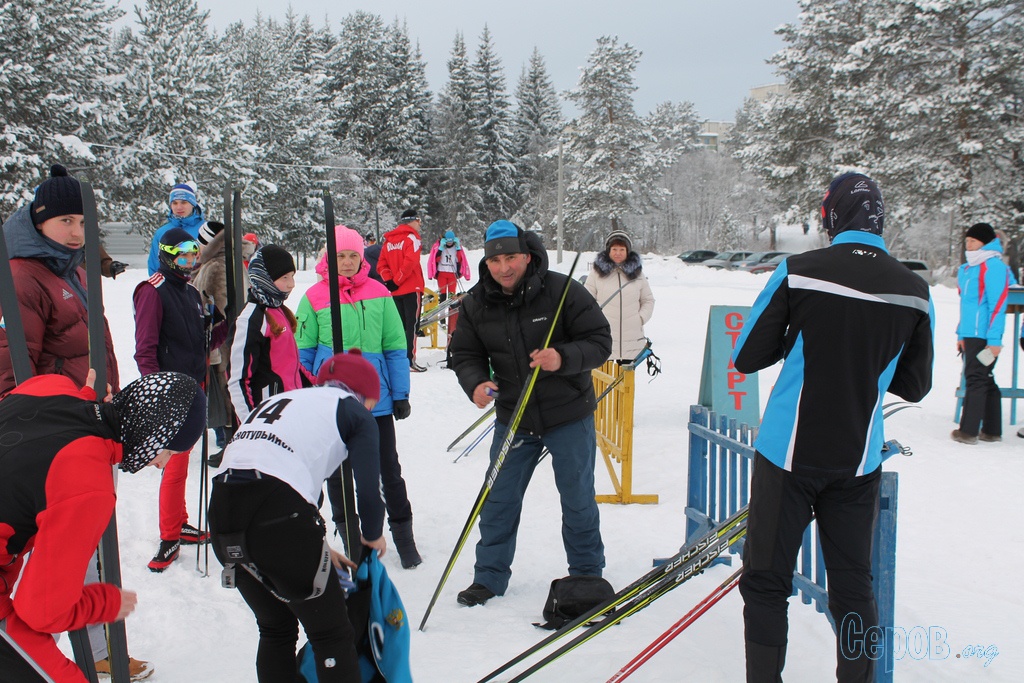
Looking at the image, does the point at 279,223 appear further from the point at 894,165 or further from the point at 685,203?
the point at 685,203

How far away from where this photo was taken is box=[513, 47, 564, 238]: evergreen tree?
5009 cm

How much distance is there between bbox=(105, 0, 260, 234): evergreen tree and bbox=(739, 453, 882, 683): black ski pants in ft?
101

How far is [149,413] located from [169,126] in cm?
3480

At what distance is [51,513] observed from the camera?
5.85 ft

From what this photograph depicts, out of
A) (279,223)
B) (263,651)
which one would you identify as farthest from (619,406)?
(279,223)

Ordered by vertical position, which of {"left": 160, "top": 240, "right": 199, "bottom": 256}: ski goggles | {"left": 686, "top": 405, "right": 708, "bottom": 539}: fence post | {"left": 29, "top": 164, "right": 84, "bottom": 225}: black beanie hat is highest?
{"left": 29, "top": 164, "right": 84, "bottom": 225}: black beanie hat

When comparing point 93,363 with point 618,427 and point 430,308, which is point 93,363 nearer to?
point 618,427

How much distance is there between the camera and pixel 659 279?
29.0m

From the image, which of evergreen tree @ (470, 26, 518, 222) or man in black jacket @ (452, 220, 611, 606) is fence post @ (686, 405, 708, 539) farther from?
evergreen tree @ (470, 26, 518, 222)

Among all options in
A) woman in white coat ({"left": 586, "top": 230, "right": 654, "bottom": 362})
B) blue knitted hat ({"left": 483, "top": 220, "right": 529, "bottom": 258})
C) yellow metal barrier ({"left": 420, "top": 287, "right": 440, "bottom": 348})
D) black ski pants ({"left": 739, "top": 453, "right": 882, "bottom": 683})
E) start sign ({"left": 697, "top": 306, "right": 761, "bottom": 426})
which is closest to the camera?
black ski pants ({"left": 739, "top": 453, "right": 882, "bottom": 683})

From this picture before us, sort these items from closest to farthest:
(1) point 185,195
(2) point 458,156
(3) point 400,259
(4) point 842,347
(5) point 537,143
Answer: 1. (4) point 842,347
2. (1) point 185,195
3. (3) point 400,259
4. (2) point 458,156
5. (5) point 537,143

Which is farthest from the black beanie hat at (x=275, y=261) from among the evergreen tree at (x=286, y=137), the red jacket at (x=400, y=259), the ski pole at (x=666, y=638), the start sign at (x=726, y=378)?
the evergreen tree at (x=286, y=137)

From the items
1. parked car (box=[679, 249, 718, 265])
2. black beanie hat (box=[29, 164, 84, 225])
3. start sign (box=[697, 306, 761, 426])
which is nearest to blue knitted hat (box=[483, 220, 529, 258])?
black beanie hat (box=[29, 164, 84, 225])

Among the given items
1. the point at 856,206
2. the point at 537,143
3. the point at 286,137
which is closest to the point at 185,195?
the point at 856,206
